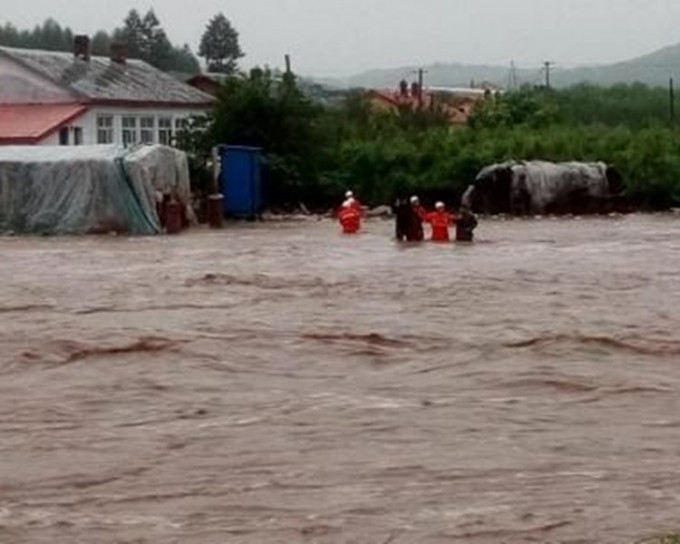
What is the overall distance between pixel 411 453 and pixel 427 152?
1344 inches

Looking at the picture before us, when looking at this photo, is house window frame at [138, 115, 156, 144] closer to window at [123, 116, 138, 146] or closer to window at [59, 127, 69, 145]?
window at [123, 116, 138, 146]

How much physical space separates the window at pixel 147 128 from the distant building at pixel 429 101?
756 centimetres

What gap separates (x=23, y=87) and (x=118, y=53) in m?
8.36

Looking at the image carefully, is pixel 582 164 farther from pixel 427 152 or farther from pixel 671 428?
pixel 671 428

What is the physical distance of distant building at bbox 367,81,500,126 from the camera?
62.6 m

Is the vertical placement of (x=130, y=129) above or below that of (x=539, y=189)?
above

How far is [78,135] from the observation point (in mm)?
52781

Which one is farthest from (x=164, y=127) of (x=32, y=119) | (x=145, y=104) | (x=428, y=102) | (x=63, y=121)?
(x=428, y=102)

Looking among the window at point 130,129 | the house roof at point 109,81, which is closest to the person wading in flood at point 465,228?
the house roof at point 109,81

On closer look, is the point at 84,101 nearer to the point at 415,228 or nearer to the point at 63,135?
the point at 63,135

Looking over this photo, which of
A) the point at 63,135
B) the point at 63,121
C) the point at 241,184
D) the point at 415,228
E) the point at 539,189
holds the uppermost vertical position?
the point at 63,121

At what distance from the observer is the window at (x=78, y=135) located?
172 ft

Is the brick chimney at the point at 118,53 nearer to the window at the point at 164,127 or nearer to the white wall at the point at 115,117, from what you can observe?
the window at the point at 164,127

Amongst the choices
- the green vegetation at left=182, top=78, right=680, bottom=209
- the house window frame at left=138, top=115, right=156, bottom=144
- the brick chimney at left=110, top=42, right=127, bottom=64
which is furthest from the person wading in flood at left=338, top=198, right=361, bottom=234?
the brick chimney at left=110, top=42, right=127, bottom=64
